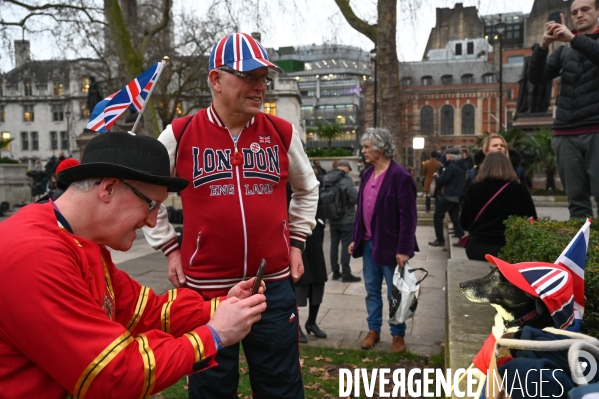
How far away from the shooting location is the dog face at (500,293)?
93.7 inches

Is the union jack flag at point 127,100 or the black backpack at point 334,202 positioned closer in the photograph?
the union jack flag at point 127,100

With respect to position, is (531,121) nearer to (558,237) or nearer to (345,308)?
(345,308)

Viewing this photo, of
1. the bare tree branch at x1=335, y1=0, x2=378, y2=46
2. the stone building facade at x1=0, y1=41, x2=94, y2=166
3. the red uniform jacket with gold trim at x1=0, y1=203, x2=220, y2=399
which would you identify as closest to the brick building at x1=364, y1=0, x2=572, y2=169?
the stone building facade at x1=0, y1=41, x2=94, y2=166

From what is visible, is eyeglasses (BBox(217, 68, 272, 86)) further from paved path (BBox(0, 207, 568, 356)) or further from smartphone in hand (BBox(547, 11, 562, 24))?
paved path (BBox(0, 207, 568, 356))

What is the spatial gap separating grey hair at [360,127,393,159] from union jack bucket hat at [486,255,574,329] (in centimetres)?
305

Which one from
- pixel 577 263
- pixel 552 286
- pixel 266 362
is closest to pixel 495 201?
pixel 577 263

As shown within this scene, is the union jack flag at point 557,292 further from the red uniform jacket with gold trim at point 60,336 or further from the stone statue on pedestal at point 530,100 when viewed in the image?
the stone statue on pedestal at point 530,100

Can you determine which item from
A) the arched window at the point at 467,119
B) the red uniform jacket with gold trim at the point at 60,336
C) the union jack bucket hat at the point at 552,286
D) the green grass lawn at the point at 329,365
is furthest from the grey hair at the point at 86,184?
the arched window at the point at 467,119

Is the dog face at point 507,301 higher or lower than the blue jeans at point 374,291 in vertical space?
higher

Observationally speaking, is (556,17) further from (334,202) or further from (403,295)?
(334,202)

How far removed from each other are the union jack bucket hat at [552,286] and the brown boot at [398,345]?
3.05 metres

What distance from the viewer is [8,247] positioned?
155cm

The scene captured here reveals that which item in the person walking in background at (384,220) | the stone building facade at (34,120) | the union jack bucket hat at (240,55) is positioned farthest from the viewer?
the stone building facade at (34,120)

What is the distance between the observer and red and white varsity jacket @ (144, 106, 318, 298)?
2705 mm
